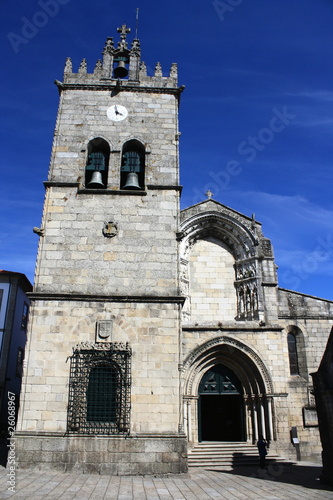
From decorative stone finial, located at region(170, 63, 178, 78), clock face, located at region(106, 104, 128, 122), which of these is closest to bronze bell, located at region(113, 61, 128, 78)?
decorative stone finial, located at region(170, 63, 178, 78)

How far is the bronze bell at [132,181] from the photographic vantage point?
1231 cm

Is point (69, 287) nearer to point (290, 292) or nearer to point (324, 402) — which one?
point (324, 402)

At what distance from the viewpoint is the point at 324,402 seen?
30.4 ft

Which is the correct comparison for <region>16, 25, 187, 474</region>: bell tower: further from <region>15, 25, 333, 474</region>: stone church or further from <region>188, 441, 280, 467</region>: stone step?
<region>188, 441, 280, 467</region>: stone step

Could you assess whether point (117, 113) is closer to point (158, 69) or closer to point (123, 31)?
point (158, 69)

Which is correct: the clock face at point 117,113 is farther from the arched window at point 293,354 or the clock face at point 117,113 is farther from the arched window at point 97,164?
the arched window at point 293,354

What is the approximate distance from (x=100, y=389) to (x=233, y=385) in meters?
6.41

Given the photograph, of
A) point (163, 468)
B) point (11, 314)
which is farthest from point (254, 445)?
point (11, 314)

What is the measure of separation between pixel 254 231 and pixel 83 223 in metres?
7.85

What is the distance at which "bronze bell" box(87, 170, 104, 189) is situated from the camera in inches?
485

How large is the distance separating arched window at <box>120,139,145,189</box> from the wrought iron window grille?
515 cm

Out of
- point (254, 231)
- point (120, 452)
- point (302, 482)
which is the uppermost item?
point (254, 231)

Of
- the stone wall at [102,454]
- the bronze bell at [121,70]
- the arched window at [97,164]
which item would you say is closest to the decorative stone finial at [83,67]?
the bronze bell at [121,70]

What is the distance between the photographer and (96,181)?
1232cm
